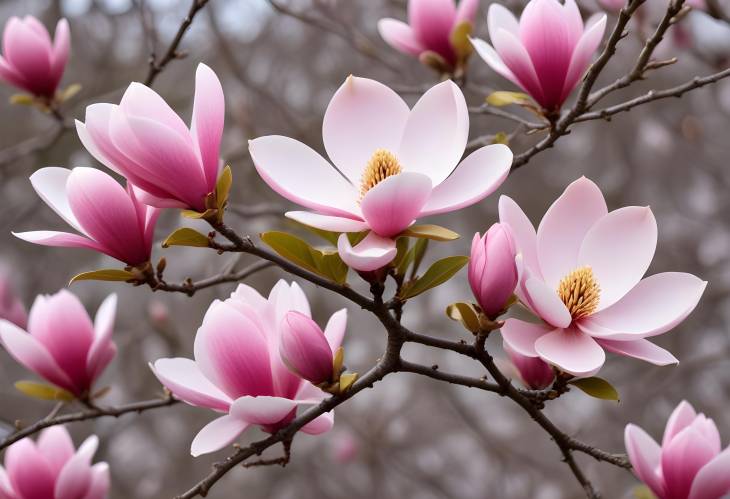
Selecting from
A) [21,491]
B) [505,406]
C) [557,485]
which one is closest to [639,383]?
[557,485]

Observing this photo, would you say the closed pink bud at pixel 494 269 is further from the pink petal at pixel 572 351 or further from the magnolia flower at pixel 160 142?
the magnolia flower at pixel 160 142

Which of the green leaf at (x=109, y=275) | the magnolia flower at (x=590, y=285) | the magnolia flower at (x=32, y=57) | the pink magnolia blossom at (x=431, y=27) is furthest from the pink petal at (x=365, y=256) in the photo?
the magnolia flower at (x=32, y=57)

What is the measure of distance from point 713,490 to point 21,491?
0.73 metres

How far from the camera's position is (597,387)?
72 centimetres

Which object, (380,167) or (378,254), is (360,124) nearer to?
(380,167)

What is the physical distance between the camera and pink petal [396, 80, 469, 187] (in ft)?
2.36

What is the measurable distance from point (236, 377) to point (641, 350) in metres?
0.34

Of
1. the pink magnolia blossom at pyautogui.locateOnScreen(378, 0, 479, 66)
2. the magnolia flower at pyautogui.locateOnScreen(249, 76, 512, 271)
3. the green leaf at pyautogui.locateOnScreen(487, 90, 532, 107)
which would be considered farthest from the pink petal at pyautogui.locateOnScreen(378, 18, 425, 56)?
the magnolia flower at pyautogui.locateOnScreen(249, 76, 512, 271)

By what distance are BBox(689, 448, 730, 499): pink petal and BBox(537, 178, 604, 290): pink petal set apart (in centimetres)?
19

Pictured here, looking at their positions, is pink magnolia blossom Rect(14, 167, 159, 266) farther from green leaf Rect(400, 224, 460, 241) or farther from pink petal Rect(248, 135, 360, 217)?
green leaf Rect(400, 224, 460, 241)

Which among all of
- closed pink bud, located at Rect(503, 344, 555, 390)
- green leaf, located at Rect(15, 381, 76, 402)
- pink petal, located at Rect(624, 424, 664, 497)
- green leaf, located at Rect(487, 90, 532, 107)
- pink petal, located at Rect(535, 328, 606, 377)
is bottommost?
green leaf, located at Rect(15, 381, 76, 402)

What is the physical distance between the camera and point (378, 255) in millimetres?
607

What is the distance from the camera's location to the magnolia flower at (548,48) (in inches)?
33.0

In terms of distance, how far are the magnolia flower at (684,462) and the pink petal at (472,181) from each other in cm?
31
